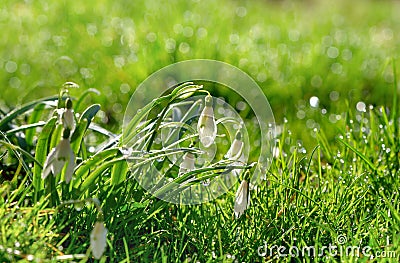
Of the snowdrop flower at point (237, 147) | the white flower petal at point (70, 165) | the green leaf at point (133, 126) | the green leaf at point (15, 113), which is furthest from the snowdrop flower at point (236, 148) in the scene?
the green leaf at point (15, 113)

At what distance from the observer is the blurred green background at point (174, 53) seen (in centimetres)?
349

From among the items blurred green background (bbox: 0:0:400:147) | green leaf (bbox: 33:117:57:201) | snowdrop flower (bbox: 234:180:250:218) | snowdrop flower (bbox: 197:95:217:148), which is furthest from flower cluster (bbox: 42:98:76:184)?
blurred green background (bbox: 0:0:400:147)

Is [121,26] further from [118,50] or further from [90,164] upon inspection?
[90,164]

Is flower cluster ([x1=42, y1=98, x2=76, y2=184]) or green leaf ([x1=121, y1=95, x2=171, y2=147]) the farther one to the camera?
green leaf ([x1=121, y1=95, x2=171, y2=147])

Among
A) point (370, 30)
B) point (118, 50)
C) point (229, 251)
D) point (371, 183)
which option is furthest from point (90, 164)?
point (370, 30)

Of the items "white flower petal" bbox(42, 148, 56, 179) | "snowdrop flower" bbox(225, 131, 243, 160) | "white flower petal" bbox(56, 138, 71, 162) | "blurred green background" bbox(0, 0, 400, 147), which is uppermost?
"blurred green background" bbox(0, 0, 400, 147)

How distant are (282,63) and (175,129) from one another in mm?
2002

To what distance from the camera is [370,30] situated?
5.76 m

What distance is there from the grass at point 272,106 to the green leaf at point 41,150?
0.01m

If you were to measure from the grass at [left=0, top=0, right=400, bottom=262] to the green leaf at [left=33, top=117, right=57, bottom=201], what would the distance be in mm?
11

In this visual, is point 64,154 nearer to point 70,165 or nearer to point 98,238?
point 70,165

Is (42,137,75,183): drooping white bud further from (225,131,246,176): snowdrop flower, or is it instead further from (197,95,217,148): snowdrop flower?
(225,131,246,176): snowdrop flower

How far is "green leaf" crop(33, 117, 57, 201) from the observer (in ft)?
5.79

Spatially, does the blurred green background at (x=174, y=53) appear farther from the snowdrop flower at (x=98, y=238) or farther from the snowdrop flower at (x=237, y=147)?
the snowdrop flower at (x=98, y=238)
